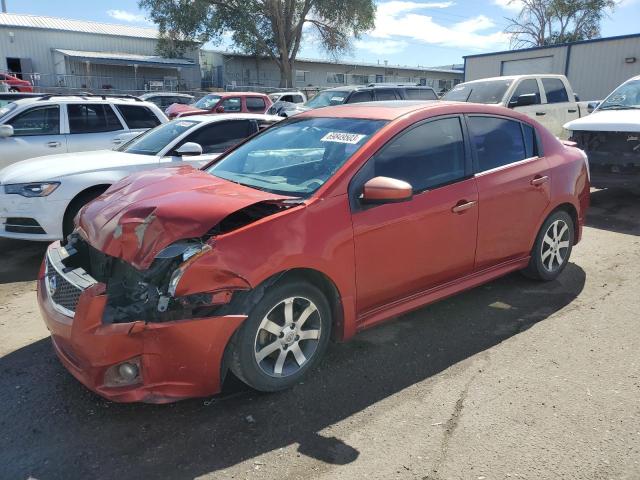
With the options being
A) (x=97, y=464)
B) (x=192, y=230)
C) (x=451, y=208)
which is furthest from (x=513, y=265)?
(x=97, y=464)

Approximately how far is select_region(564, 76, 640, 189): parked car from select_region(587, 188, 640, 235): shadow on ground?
0.40m

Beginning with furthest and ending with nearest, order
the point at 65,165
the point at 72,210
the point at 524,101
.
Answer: the point at 524,101, the point at 65,165, the point at 72,210

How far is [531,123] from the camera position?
4.67 meters

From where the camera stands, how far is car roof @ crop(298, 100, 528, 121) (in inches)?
151

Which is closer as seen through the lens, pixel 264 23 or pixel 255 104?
pixel 255 104

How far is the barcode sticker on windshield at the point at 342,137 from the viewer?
3.63 meters

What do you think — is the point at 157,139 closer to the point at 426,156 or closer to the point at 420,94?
the point at 426,156

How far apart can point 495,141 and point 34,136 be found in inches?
270

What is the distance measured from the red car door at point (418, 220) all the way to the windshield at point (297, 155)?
0.24m

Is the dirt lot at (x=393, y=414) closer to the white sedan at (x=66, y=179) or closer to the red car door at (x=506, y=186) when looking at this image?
the red car door at (x=506, y=186)

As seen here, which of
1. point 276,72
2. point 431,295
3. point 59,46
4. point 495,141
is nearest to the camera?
point 431,295

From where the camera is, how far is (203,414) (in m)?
2.99

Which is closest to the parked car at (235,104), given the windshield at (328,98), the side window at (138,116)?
the windshield at (328,98)

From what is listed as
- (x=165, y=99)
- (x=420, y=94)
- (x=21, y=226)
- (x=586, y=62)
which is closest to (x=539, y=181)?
(x=21, y=226)
